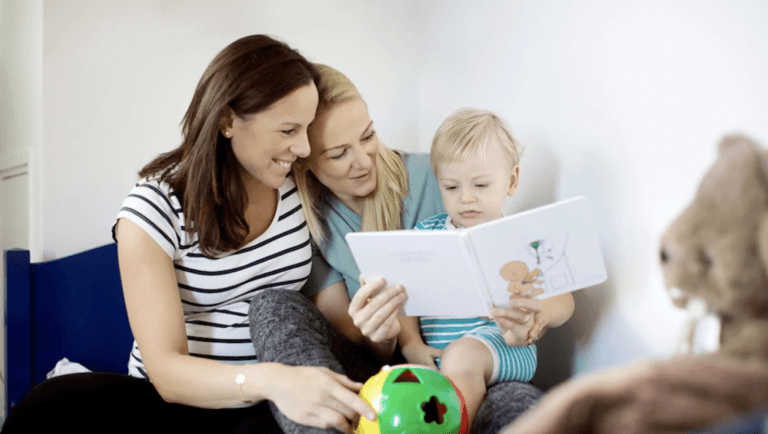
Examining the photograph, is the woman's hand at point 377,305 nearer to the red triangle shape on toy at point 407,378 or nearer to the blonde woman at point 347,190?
the blonde woman at point 347,190

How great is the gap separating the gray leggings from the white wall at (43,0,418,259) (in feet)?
3.00

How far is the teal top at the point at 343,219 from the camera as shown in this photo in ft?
4.86

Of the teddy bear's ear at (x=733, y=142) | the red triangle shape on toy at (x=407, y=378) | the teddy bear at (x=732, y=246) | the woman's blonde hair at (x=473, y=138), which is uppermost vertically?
the woman's blonde hair at (x=473, y=138)

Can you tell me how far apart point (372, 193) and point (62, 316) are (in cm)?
105

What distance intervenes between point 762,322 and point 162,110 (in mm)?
1869

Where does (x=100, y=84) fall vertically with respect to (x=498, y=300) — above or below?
above

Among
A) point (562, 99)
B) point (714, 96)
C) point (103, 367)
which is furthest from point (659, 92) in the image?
point (103, 367)

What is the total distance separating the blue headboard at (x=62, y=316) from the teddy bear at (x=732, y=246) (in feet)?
5.53

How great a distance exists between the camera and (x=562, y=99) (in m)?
1.34

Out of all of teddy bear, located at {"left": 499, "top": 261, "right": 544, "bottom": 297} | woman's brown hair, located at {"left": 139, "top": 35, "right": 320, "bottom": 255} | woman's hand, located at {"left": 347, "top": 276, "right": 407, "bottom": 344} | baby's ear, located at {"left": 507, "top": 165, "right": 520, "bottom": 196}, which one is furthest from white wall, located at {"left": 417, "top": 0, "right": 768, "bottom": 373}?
woman's brown hair, located at {"left": 139, "top": 35, "right": 320, "bottom": 255}

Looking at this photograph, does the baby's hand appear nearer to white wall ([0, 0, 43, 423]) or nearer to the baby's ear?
the baby's ear

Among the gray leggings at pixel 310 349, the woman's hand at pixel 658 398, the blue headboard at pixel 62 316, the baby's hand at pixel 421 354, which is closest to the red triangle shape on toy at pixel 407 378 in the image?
the gray leggings at pixel 310 349

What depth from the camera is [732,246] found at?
0.51m

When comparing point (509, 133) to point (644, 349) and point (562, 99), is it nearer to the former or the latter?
point (562, 99)
